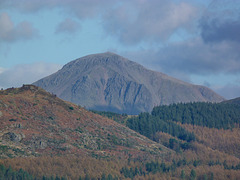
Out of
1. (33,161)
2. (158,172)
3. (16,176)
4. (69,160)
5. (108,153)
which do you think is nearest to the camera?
(16,176)

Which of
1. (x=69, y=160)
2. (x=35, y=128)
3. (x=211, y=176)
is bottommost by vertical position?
(x=211, y=176)

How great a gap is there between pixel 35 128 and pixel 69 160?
29331 mm

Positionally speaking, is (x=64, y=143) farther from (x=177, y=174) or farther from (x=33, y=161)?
(x=177, y=174)

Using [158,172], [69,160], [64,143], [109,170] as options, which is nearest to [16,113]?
[64,143]

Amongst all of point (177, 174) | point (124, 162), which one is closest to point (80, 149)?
point (124, 162)

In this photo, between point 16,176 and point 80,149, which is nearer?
point 16,176

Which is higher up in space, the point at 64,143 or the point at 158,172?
the point at 64,143

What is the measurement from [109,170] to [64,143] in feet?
97.5

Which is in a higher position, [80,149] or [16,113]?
[16,113]

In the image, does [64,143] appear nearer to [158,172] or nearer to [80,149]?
[80,149]

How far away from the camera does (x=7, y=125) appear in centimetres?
17950

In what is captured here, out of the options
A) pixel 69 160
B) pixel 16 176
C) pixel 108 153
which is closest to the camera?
pixel 16 176

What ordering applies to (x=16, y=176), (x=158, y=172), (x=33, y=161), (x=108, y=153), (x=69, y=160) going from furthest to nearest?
1. (x=108, y=153)
2. (x=158, y=172)
3. (x=69, y=160)
4. (x=33, y=161)
5. (x=16, y=176)

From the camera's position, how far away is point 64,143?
624 ft
